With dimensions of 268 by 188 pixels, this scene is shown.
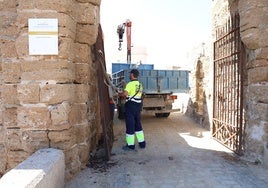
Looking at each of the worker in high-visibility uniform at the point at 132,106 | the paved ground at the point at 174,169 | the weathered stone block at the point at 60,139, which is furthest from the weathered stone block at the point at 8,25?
the worker in high-visibility uniform at the point at 132,106

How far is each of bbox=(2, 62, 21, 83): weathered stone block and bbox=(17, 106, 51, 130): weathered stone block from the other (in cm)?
40

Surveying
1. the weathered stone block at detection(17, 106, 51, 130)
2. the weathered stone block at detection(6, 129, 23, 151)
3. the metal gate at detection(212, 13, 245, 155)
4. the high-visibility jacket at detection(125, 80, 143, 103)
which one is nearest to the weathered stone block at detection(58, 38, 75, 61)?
the weathered stone block at detection(17, 106, 51, 130)

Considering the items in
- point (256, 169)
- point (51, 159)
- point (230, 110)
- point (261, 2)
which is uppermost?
point (261, 2)

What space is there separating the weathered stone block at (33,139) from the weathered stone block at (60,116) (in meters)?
0.16

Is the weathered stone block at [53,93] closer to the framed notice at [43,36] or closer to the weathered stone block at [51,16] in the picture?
the framed notice at [43,36]

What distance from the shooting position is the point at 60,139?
3449mm

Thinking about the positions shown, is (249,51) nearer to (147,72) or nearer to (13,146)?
(13,146)

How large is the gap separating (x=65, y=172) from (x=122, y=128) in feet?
14.2

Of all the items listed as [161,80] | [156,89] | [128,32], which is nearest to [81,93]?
[156,89]

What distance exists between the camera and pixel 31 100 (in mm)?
3379

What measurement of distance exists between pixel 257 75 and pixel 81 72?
286cm

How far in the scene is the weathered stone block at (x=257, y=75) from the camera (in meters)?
4.16

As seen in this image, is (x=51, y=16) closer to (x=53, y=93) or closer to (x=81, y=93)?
(x=53, y=93)

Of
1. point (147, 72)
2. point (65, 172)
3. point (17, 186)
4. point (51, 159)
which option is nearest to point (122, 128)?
point (147, 72)
